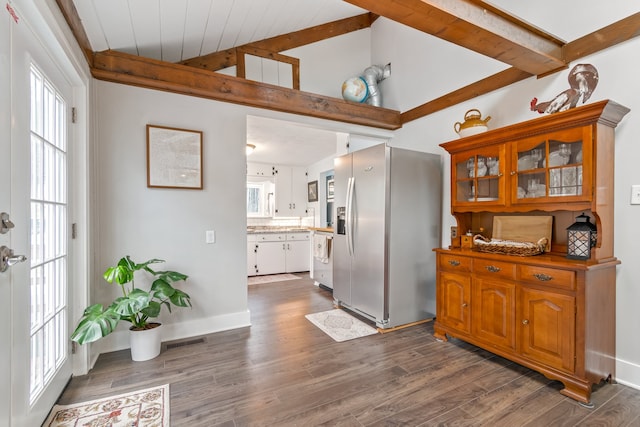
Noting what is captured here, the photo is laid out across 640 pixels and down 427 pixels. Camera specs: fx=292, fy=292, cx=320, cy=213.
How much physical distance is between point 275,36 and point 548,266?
131 inches

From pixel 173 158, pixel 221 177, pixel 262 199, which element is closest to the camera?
pixel 173 158

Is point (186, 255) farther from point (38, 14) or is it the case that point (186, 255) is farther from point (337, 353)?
point (38, 14)

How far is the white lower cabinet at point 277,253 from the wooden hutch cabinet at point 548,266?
140 inches

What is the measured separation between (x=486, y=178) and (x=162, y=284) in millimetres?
2890

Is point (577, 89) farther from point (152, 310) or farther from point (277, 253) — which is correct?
point (277, 253)

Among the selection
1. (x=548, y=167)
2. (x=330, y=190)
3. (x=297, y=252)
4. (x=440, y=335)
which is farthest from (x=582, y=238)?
(x=297, y=252)

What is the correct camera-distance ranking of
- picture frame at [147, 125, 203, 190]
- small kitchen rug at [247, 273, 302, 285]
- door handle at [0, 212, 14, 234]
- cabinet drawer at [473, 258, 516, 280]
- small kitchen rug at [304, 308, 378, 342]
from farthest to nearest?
small kitchen rug at [247, 273, 302, 285] < small kitchen rug at [304, 308, 378, 342] < picture frame at [147, 125, 203, 190] < cabinet drawer at [473, 258, 516, 280] < door handle at [0, 212, 14, 234]

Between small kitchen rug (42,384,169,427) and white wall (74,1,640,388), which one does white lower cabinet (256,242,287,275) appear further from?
small kitchen rug (42,384,169,427)

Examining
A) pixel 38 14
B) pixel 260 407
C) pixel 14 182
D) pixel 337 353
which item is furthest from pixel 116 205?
pixel 337 353

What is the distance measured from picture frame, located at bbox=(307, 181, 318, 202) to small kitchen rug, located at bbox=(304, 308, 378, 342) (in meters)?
3.26

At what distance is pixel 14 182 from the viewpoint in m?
1.30

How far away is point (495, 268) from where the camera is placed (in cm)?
227

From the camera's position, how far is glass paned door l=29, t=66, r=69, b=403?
1.54 metres

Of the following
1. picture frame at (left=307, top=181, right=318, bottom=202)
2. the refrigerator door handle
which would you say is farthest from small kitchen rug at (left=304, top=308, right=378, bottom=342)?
picture frame at (left=307, top=181, right=318, bottom=202)
